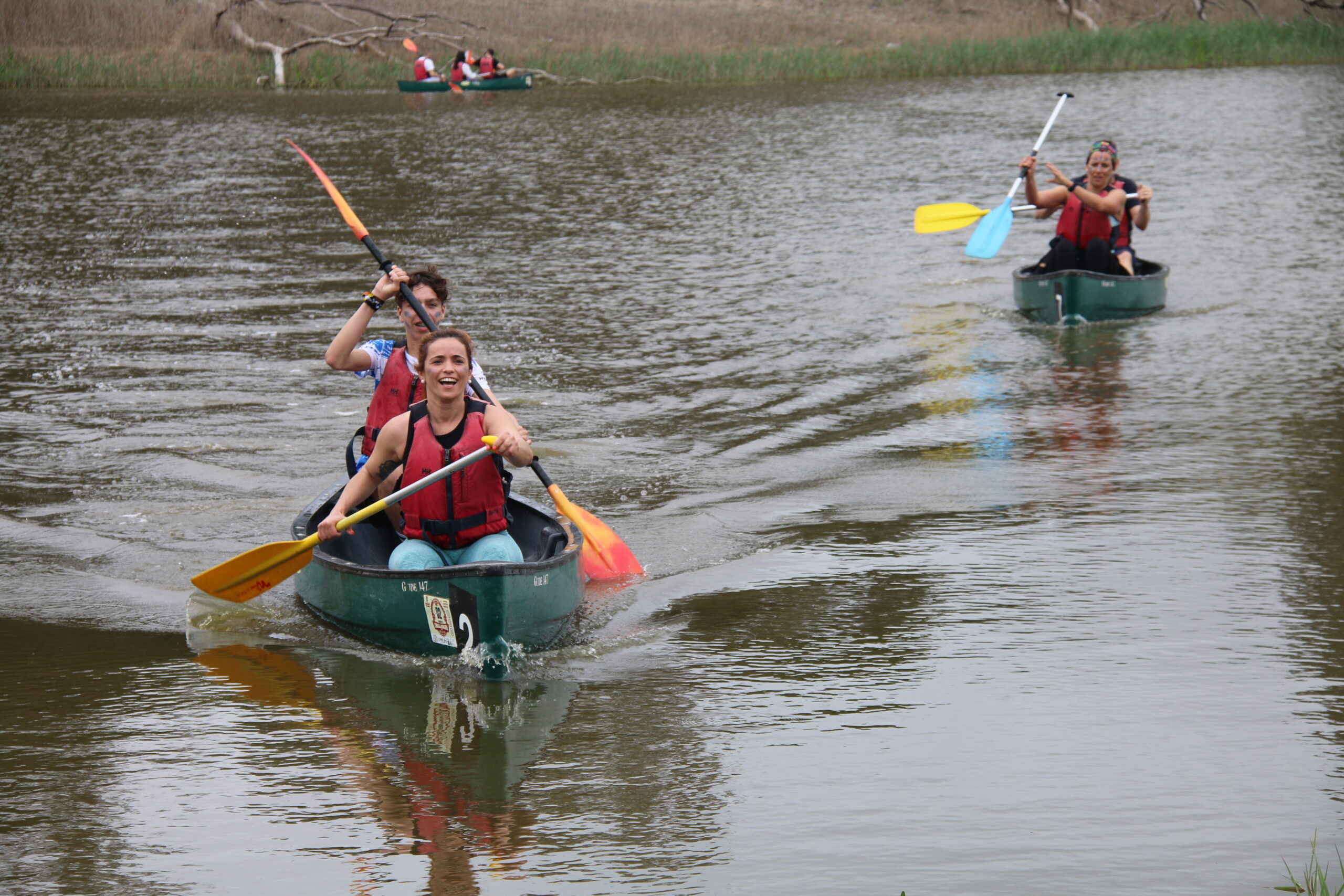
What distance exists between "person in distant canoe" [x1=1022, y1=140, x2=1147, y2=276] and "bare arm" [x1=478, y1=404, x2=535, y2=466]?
660cm

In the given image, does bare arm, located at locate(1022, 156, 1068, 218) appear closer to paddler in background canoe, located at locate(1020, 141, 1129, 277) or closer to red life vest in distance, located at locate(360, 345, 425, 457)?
paddler in background canoe, located at locate(1020, 141, 1129, 277)

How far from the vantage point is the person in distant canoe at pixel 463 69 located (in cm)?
3232

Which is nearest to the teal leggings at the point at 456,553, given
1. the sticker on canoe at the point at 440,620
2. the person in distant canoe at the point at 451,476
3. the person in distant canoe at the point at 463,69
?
the person in distant canoe at the point at 451,476

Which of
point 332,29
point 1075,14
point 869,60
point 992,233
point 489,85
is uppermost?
point 1075,14

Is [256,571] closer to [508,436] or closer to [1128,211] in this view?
[508,436]

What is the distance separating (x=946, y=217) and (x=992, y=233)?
1.79 ft

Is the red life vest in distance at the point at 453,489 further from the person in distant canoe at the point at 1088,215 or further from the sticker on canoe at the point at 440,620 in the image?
the person in distant canoe at the point at 1088,215

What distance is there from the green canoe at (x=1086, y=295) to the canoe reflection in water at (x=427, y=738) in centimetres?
710

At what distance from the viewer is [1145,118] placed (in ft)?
78.1

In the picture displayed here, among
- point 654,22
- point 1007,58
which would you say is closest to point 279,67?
point 654,22

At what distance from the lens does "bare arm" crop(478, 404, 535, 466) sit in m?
5.21

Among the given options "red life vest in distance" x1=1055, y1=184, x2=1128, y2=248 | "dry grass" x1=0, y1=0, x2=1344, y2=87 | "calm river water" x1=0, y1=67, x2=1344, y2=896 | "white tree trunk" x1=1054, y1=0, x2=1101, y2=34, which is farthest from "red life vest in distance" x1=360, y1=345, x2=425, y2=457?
"white tree trunk" x1=1054, y1=0, x2=1101, y2=34

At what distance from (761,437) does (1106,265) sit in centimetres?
415

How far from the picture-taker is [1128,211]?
11086 millimetres
